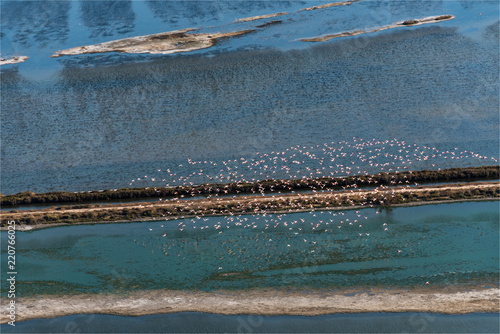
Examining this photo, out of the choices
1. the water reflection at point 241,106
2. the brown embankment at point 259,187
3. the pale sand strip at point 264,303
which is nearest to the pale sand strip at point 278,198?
the brown embankment at point 259,187

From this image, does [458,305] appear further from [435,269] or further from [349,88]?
[349,88]

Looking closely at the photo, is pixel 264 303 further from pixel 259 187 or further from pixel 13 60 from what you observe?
pixel 13 60

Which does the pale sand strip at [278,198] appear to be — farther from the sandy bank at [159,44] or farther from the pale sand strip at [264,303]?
the sandy bank at [159,44]

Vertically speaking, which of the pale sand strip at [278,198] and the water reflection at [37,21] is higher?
the water reflection at [37,21]

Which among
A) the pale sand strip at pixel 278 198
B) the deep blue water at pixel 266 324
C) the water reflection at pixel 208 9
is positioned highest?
the water reflection at pixel 208 9

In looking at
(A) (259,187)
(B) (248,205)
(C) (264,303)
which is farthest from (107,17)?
(C) (264,303)
